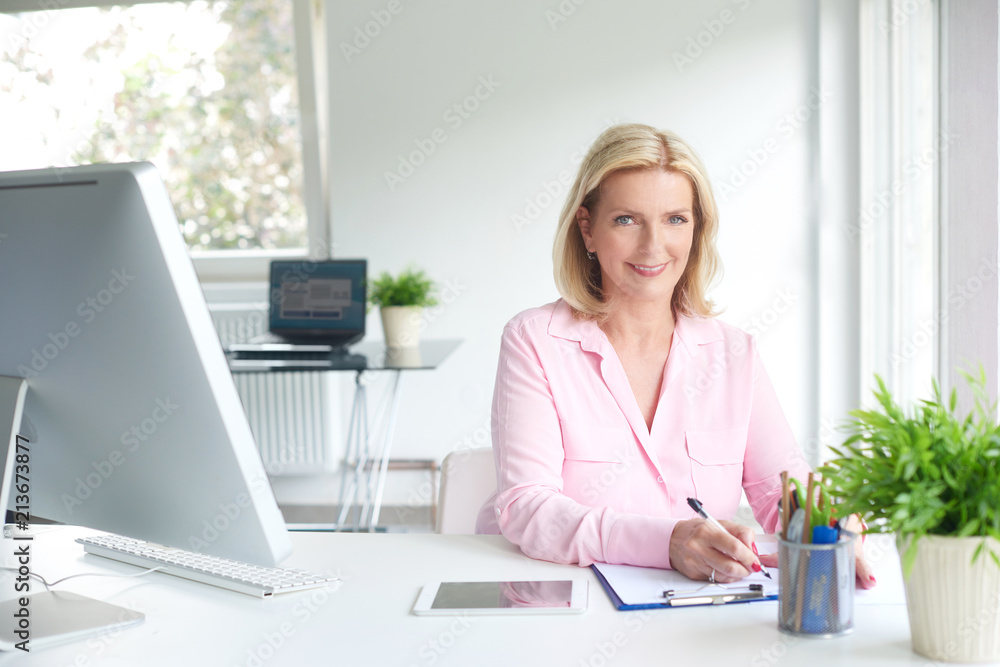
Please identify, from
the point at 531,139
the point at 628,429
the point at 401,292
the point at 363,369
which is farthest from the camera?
the point at 531,139

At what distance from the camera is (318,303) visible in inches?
139

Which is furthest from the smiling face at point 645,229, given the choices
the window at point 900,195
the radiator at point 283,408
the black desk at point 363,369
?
the radiator at point 283,408

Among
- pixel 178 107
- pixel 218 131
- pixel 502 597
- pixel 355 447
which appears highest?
pixel 178 107

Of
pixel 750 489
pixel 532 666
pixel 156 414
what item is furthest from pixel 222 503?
pixel 750 489

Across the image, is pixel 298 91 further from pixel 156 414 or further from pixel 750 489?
pixel 156 414

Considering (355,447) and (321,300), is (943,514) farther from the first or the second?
(355,447)

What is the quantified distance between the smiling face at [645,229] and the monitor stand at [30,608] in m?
0.94

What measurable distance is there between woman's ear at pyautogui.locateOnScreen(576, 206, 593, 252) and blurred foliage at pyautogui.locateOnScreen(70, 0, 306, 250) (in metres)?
3.01

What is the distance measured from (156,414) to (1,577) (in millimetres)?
474

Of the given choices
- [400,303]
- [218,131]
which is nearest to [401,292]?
[400,303]

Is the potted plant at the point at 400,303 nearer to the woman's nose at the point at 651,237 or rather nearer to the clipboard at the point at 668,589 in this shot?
the woman's nose at the point at 651,237

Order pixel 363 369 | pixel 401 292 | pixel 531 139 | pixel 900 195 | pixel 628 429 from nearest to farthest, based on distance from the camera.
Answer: pixel 628 429 → pixel 363 369 → pixel 900 195 → pixel 401 292 → pixel 531 139

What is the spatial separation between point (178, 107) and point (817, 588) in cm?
422

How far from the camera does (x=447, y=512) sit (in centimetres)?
160
